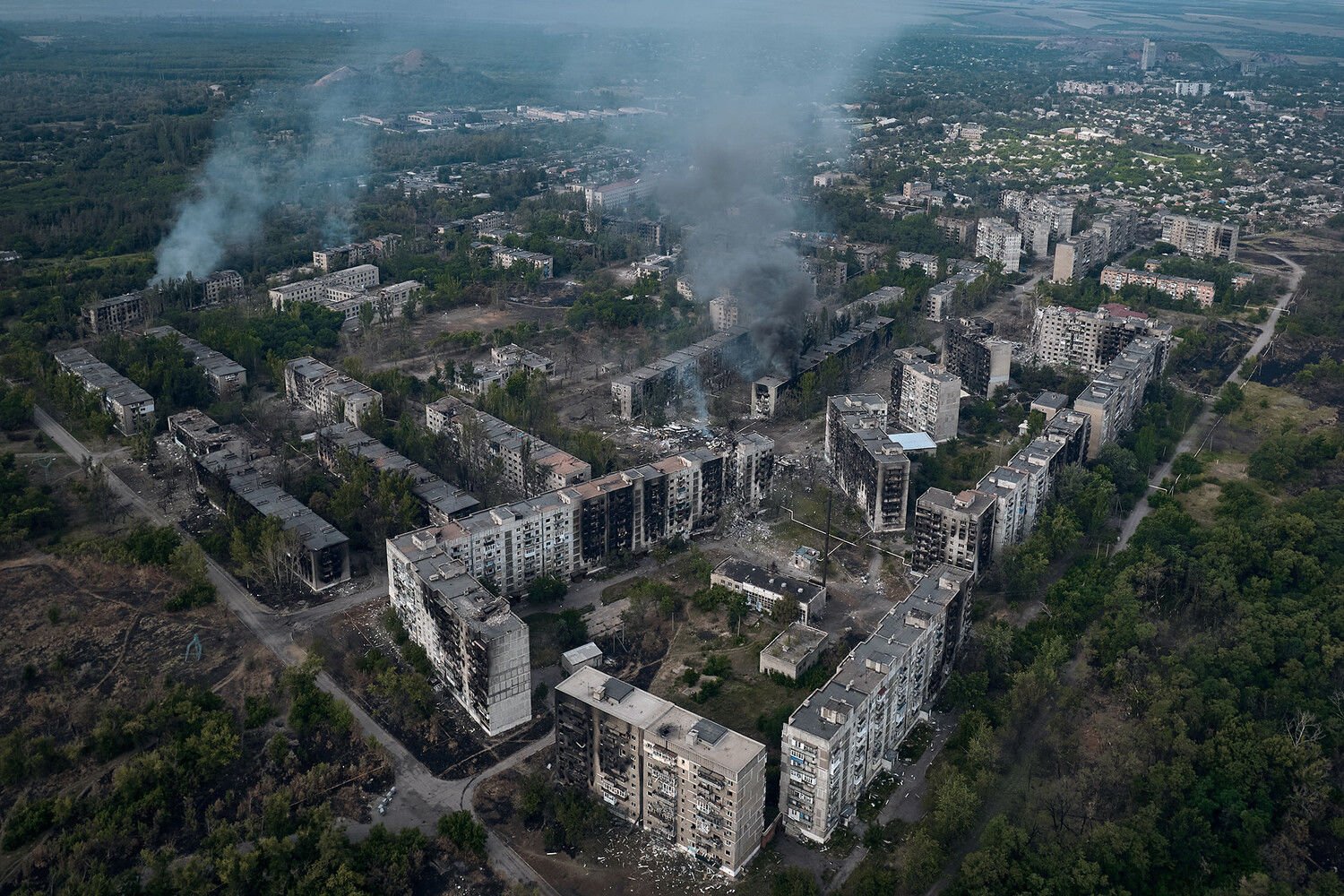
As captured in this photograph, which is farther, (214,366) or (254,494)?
(214,366)

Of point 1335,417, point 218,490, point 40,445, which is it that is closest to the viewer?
point 218,490

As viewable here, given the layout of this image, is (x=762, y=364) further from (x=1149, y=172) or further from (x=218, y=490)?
(x=1149, y=172)

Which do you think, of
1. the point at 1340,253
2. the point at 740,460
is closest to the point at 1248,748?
the point at 740,460

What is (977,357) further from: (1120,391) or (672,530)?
(672,530)

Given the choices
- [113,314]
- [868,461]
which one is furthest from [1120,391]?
[113,314]

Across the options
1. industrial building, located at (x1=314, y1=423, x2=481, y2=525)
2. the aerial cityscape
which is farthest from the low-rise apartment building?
industrial building, located at (x1=314, y1=423, x2=481, y2=525)

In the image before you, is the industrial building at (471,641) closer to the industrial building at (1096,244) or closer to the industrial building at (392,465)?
the industrial building at (392,465)
